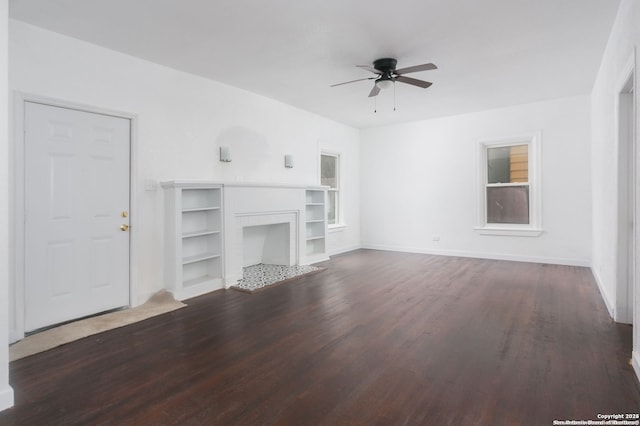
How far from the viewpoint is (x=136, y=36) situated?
3.43m

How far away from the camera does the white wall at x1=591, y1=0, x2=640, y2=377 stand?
2445 mm

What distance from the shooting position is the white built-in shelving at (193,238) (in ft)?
13.4

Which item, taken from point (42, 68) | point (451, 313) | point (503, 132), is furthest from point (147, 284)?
point (503, 132)

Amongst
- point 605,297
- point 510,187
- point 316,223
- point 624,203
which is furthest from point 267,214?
point 510,187

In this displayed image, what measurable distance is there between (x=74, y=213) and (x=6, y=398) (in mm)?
1890

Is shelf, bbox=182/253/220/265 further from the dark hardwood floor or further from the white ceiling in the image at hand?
the white ceiling

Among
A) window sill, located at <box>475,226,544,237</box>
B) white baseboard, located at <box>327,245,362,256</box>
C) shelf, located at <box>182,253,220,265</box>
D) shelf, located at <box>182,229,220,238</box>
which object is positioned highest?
shelf, located at <box>182,229,220,238</box>

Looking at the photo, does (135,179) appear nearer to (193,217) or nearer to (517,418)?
(193,217)

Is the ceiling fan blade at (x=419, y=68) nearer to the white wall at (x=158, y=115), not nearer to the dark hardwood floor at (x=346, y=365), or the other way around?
the white wall at (x=158, y=115)

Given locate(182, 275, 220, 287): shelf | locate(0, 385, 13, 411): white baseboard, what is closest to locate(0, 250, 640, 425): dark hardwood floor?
locate(0, 385, 13, 411): white baseboard

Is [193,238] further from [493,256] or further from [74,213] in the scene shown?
[493,256]

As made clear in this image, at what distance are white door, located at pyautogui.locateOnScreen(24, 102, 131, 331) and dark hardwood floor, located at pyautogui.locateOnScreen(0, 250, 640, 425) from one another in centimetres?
67

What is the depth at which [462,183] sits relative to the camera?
6812 mm

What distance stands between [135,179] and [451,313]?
375 cm
